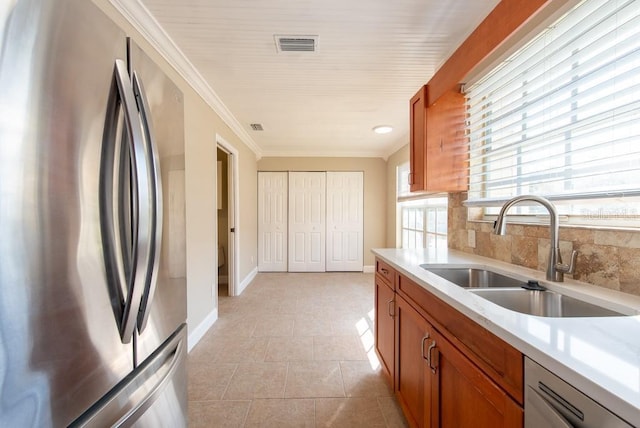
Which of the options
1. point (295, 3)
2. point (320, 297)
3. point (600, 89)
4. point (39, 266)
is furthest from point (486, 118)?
point (320, 297)

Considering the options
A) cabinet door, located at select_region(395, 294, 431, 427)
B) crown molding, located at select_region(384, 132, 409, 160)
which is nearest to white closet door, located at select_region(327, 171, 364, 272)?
crown molding, located at select_region(384, 132, 409, 160)

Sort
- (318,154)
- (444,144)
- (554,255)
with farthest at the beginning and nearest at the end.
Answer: (318,154), (444,144), (554,255)

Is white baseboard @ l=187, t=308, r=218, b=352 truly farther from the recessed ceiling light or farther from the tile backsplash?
the recessed ceiling light

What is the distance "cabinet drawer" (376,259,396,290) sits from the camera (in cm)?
167

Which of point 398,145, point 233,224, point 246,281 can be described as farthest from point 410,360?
point 398,145

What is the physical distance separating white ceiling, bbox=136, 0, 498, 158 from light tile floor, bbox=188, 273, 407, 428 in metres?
2.38

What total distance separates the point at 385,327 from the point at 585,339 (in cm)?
127

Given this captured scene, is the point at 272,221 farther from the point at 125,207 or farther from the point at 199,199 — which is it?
the point at 125,207

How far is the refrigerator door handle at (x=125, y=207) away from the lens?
0.67m

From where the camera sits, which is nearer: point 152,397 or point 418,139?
point 152,397

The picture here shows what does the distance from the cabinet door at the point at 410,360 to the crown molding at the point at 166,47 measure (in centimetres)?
225

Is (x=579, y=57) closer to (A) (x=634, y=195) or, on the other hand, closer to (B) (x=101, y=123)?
(A) (x=634, y=195)

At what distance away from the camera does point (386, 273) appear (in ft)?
5.97

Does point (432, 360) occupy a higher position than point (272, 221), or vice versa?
point (272, 221)
